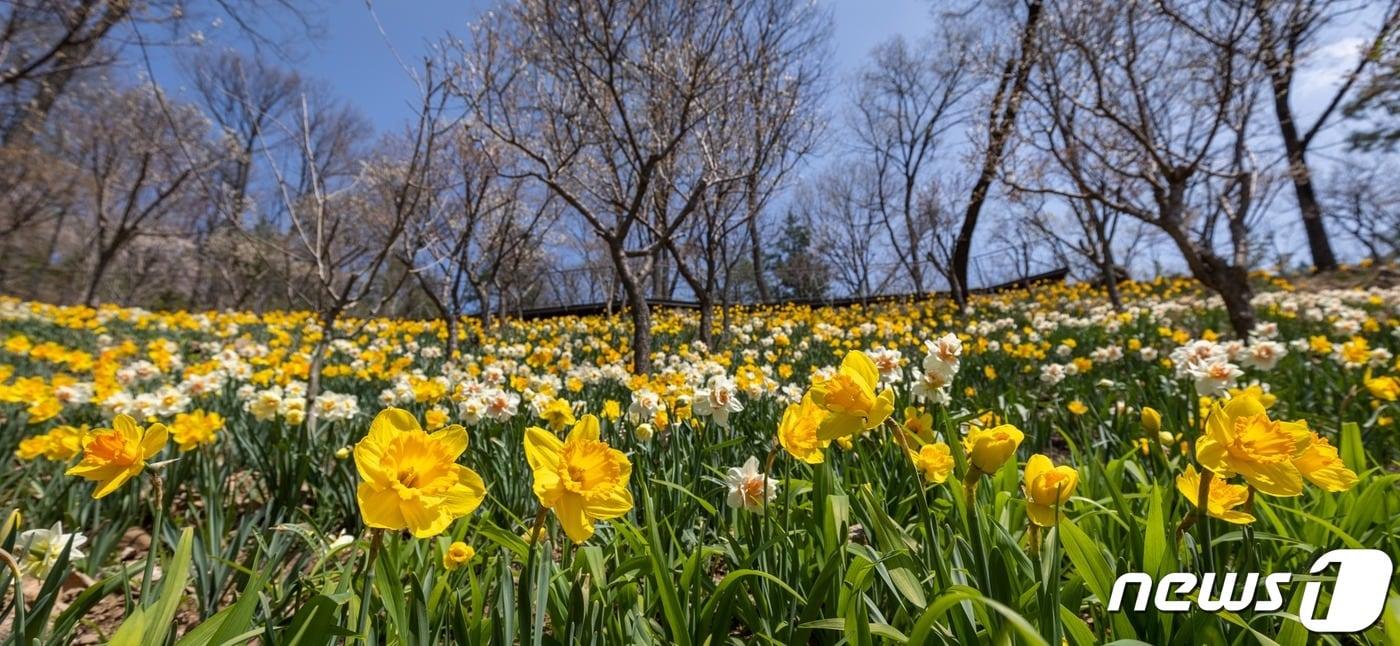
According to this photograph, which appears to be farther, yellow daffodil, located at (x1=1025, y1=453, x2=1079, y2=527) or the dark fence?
the dark fence

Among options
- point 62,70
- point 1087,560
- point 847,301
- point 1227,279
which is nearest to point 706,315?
point 1227,279

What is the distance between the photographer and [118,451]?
3.01 ft

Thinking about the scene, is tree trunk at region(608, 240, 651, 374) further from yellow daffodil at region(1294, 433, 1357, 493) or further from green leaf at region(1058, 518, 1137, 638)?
yellow daffodil at region(1294, 433, 1357, 493)

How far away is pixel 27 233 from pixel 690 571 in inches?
795

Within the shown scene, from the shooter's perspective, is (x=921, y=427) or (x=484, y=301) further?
(x=484, y=301)

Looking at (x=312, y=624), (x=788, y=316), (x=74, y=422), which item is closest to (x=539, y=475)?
(x=312, y=624)

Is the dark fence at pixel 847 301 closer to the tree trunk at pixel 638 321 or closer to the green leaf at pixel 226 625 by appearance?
the tree trunk at pixel 638 321

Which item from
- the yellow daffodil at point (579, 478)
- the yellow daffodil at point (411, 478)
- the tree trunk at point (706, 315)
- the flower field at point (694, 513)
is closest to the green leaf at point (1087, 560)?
the flower field at point (694, 513)

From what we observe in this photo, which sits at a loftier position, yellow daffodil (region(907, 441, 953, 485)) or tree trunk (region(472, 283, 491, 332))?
tree trunk (region(472, 283, 491, 332))

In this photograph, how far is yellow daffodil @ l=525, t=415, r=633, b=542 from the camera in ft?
2.70

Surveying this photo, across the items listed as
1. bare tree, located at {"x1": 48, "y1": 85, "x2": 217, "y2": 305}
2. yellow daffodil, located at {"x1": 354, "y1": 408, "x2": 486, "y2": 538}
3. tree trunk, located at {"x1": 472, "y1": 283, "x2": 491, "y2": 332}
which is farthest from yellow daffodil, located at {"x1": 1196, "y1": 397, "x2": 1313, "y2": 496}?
bare tree, located at {"x1": 48, "y1": 85, "x2": 217, "y2": 305}

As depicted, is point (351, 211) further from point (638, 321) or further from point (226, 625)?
point (226, 625)

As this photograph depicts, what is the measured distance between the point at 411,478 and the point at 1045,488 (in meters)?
0.98

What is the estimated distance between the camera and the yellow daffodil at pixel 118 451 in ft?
2.96
